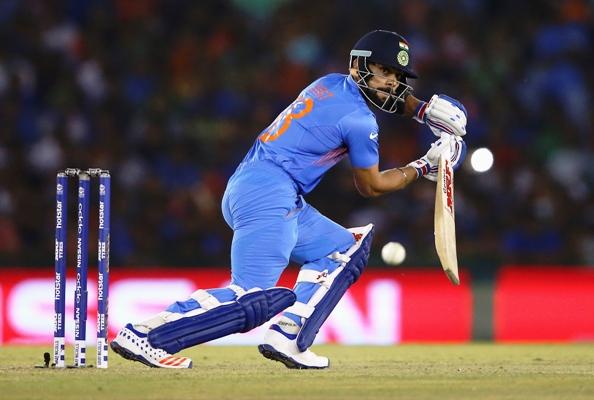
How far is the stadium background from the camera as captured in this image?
399 inches

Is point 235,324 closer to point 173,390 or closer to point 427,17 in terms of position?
point 173,390

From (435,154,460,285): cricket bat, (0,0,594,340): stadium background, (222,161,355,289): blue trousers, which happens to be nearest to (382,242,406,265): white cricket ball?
(435,154,460,285): cricket bat

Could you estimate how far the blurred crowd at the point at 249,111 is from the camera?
1031 cm

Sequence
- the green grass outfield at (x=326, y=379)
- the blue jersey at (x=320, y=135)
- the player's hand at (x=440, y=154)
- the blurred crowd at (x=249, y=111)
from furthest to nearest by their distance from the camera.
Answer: the blurred crowd at (x=249, y=111) < the player's hand at (x=440, y=154) < the blue jersey at (x=320, y=135) < the green grass outfield at (x=326, y=379)

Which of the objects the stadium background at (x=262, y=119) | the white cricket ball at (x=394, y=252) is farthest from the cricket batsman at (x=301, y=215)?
the stadium background at (x=262, y=119)

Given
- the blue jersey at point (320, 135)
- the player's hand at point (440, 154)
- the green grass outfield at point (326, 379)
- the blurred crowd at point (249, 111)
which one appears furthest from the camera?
the blurred crowd at point (249, 111)

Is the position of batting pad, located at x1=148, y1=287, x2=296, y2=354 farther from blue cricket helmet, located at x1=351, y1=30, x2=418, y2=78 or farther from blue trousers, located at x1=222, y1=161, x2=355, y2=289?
blue cricket helmet, located at x1=351, y1=30, x2=418, y2=78

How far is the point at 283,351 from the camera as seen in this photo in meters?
6.06

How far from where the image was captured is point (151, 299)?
9625 mm

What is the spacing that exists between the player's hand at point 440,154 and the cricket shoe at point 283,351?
100 cm

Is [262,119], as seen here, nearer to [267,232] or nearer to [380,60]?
[380,60]

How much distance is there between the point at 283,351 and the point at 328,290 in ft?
1.21

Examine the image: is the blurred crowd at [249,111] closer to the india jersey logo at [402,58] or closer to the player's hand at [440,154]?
the player's hand at [440,154]

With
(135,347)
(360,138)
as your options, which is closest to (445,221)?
(360,138)
